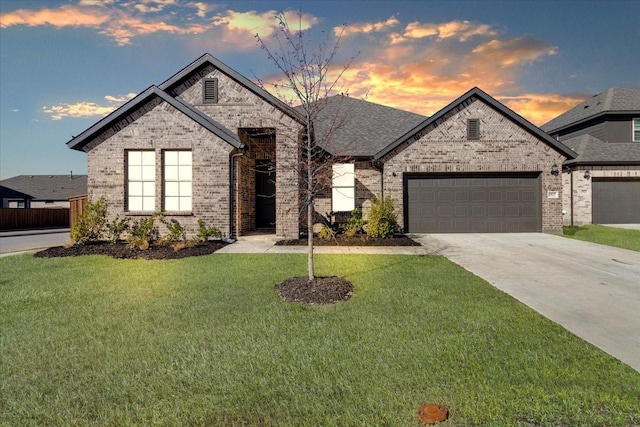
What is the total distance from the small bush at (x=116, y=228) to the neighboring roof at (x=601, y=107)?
1035 inches

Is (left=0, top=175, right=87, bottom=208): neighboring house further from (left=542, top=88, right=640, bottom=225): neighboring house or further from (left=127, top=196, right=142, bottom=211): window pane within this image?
(left=542, top=88, right=640, bottom=225): neighboring house

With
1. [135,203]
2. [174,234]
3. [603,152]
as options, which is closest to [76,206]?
[135,203]

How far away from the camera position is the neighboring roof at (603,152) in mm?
18641

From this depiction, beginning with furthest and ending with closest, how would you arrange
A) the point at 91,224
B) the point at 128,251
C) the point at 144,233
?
the point at 91,224, the point at 144,233, the point at 128,251

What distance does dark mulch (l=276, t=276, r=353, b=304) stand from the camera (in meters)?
5.52

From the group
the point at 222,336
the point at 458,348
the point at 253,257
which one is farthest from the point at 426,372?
the point at 253,257

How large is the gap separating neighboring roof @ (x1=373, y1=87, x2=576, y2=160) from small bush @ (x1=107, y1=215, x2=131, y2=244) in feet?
33.6

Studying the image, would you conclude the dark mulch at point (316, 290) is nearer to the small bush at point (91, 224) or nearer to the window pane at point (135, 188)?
the small bush at point (91, 224)

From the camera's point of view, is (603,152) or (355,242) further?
(603,152)

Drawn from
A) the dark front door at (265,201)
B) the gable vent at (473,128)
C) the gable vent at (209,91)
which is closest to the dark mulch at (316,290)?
the gable vent at (209,91)

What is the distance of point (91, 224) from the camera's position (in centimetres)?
1145

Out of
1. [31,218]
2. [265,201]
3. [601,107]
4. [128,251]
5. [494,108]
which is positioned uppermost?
[601,107]

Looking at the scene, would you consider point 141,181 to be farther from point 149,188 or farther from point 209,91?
point 209,91

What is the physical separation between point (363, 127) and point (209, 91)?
8.24m
